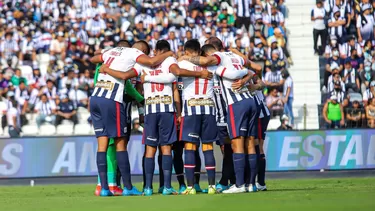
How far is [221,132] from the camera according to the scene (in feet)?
53.8

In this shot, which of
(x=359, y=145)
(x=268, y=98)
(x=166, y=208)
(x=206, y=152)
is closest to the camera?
(x=166, y=208)

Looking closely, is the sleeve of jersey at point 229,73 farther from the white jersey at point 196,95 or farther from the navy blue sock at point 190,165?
the navy blue sock at point 190,165

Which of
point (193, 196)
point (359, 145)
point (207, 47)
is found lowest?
point (359, 145)

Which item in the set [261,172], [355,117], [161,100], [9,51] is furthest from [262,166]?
[9,51]

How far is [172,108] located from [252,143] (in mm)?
1512

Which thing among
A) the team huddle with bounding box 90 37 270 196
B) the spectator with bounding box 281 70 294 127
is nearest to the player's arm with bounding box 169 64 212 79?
the team huddle with bounding box 90 37 270 196

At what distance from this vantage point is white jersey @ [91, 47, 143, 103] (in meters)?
15.3

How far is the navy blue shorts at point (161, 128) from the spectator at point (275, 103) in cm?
1151

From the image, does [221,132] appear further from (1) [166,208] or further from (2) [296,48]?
(2) [296,48]

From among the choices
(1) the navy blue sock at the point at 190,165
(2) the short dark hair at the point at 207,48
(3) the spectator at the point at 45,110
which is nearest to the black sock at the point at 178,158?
(1) the navy blue sock at the point at 190,165

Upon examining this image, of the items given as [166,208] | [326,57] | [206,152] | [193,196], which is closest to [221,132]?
[206,152]

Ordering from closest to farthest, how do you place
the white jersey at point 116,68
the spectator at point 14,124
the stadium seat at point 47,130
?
the white jersey at point 116,68 → the spectator at point 14,124 → the stadium seat at point 47,130

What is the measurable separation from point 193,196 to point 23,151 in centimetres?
1200

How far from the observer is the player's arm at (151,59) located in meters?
15.1
